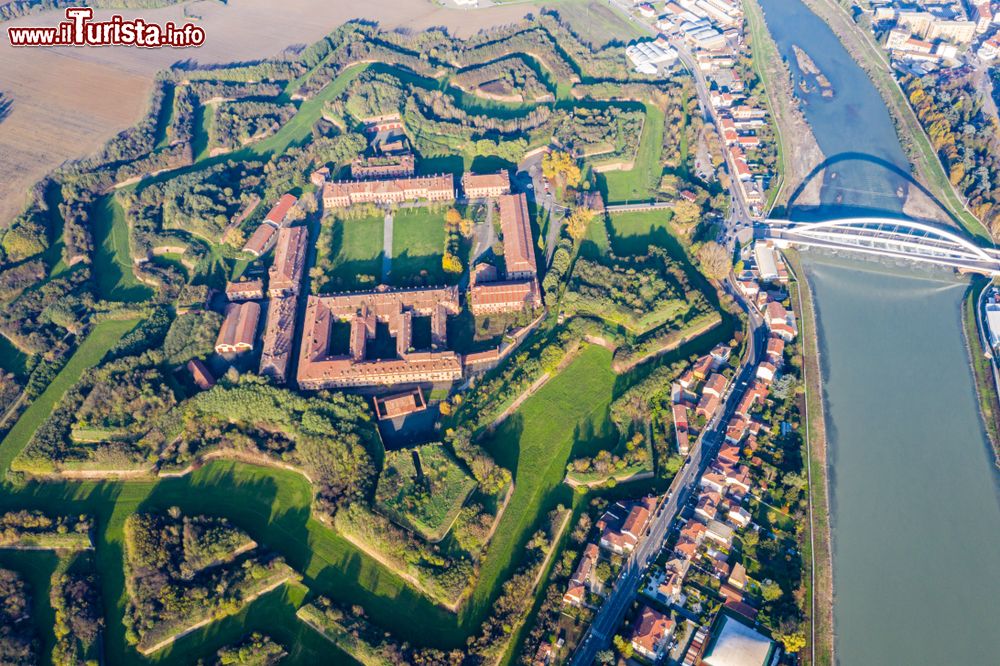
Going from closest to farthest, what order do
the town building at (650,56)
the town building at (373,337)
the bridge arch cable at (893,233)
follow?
the town building at (373,337)
the bridge arch cable at (893,233)
the town building at (650,56)

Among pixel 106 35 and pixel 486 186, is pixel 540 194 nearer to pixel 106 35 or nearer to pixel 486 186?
pixel 486 186

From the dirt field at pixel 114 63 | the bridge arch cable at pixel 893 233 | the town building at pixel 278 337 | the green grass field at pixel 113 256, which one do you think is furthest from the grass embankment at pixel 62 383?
the bridge arch cable at pixel 893 233

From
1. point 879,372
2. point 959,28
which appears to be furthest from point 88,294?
point 959,28

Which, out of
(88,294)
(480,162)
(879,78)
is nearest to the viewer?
(88,294)

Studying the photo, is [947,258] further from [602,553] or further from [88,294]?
[88,294]

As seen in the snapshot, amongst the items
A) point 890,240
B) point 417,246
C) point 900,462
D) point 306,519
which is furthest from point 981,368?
point 306,519

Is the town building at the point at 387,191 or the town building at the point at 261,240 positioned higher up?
the town building at the point at 387,191

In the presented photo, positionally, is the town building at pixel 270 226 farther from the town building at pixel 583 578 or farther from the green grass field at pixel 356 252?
the town building at pixel 583 578
